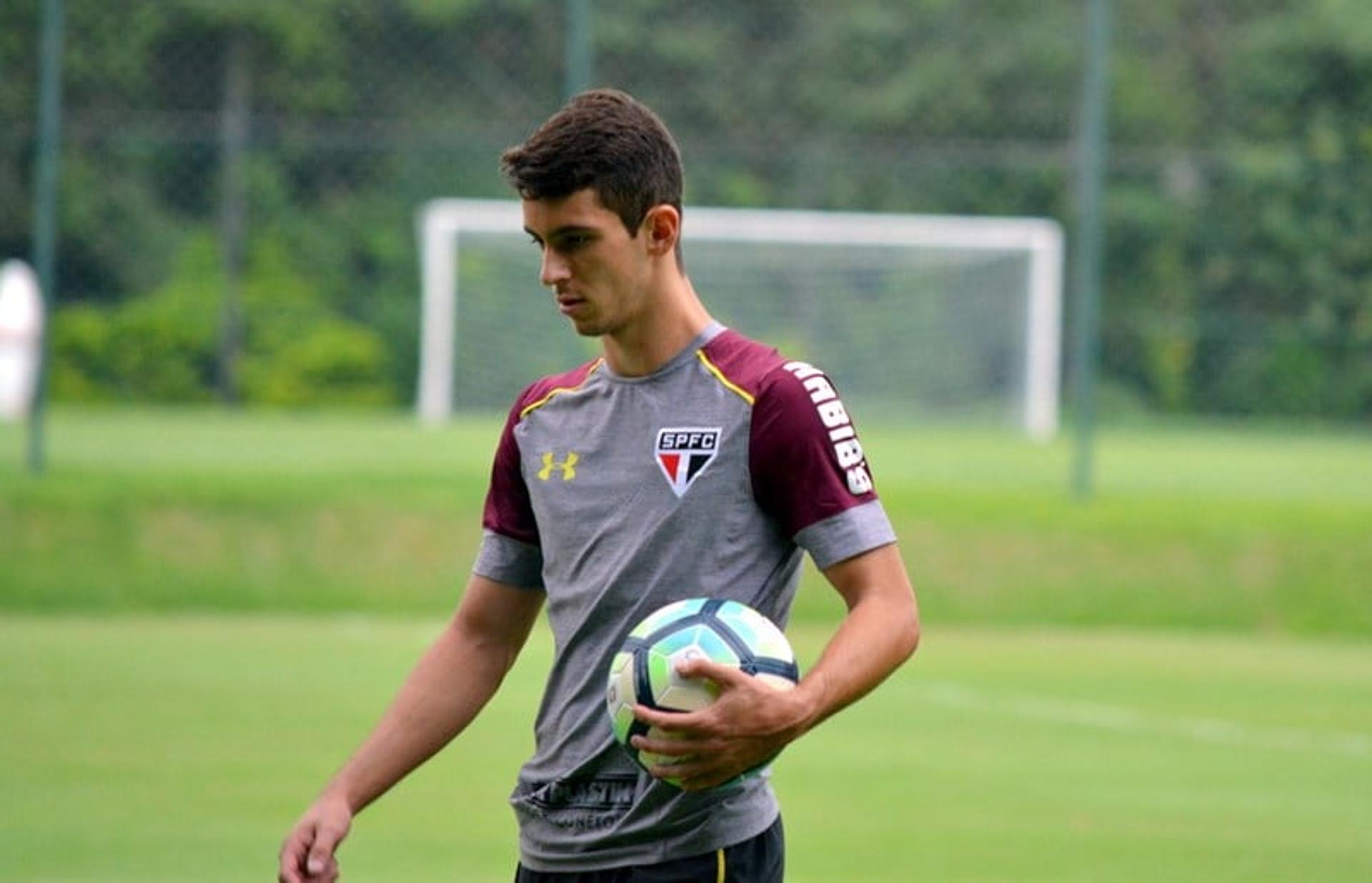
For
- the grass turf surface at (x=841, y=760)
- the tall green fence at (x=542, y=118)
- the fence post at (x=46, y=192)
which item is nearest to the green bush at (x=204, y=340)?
the tall green fence at (x=542, y=118)

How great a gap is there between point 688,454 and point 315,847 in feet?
3.03

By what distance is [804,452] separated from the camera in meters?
4.17

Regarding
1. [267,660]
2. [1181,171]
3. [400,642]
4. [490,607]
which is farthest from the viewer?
[1181,171]

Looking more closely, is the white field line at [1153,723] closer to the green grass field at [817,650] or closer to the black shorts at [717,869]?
the green grass field at [817,650]

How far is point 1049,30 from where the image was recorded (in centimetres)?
2000

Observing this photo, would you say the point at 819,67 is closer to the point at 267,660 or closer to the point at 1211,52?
the point at 1211,52

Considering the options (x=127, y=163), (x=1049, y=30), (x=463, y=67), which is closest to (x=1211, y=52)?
(x=1049, y=30)

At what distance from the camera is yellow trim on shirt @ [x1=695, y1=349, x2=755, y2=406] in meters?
4.23

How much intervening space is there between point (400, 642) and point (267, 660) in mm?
1324

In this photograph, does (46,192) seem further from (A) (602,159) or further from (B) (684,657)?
(B) (684,657)

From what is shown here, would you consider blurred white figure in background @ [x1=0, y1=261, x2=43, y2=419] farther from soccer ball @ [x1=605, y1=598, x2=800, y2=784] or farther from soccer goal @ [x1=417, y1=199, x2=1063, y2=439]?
soccer ball @ [x1=605, y1=598, x2=800, y2=784]

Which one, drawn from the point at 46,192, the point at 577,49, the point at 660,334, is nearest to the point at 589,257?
the point at 660,334

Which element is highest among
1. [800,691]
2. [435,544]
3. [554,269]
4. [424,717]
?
[554,269]

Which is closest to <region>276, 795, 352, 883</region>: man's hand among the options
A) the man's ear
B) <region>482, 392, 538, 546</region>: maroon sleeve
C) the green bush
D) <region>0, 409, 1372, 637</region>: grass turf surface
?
<region>482, 392, 538, 546</region>: maroon sleeve
